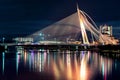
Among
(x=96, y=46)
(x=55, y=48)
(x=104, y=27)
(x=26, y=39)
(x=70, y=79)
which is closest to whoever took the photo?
(x=70, y=79)

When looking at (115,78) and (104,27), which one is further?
(104,27)

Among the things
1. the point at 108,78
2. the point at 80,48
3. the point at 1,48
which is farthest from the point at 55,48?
the point at 108,78

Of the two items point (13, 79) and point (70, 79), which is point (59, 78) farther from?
point (13, 79)

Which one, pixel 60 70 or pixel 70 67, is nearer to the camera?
pixel 60 70

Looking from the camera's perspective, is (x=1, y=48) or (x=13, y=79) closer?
(x=13, y=79)

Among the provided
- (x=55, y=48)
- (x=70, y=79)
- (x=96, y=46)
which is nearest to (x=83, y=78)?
(x=70, y=79)

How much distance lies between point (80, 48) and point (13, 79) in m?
88.4

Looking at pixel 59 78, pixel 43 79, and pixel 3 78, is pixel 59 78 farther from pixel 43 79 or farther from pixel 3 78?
pixel 3 78

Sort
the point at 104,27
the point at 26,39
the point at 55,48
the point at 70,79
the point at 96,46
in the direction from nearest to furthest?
1. the point at 70,79
2. the point at 96,46
3. the point at 26,39
4. the point at 55,48
5. the point at 104,27

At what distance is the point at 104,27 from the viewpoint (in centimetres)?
14462

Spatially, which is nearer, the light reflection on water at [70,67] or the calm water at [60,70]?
the calm water at [60,70]

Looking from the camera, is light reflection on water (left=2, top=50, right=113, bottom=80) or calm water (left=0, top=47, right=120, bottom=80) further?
light reflection on water (left=2, top=50, right=113, bottom=80)

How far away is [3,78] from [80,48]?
289ft

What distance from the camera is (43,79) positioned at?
25078 mm
